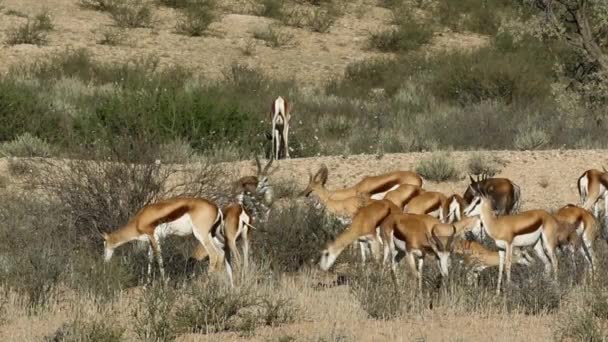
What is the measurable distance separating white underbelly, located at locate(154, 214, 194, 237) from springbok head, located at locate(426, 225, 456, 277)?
86.0 inches

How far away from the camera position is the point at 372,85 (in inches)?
1165

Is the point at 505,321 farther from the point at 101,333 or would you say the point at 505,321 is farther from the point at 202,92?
the point at 202,92

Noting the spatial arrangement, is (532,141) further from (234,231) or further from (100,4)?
(100,4)

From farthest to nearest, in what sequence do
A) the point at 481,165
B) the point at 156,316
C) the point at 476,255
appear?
the point at 481,165
the point at 476,255
the point at 156,316

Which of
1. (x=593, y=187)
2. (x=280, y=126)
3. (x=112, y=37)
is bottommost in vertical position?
(x=280, y=126)

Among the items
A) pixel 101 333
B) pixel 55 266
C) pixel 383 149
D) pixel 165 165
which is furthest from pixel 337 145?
pixel 101 333

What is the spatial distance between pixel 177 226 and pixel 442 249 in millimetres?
2399

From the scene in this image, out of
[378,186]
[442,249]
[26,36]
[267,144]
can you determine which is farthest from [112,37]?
[442,249]

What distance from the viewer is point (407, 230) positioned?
10867 millimetres

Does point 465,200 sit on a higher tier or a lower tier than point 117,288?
higher

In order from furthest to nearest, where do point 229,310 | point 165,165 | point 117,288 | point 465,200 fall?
1. point 165,165
2. point 465,200
3. point 117,288
4. point 229,310

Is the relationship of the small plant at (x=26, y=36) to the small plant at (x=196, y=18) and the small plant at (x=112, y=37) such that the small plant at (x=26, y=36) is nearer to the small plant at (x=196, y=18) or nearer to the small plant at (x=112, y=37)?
the small plant at (x=112, y=37)

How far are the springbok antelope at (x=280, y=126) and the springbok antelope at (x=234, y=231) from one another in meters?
8.11

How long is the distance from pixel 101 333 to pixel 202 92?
13.7 metres
